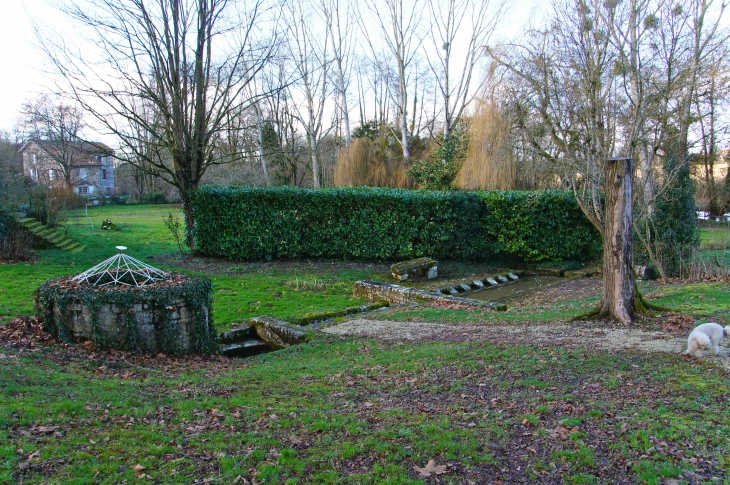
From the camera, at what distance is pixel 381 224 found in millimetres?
16891

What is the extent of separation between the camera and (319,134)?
33.8 meters

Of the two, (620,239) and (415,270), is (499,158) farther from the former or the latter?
(620,239)

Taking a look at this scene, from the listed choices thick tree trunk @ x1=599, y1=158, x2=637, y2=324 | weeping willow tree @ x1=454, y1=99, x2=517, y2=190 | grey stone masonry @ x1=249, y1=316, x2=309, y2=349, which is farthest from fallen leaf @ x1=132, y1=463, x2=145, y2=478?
weeping willow tree @ x1=454, y1=99, x2=517, y2=190

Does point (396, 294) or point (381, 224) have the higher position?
point (381, 224)

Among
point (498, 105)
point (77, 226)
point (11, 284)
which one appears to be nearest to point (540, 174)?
point (498, 105)

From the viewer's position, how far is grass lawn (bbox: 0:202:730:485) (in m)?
3.54

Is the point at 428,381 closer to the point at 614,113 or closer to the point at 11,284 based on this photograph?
the point at 614,113

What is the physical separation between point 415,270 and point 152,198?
34618 mm

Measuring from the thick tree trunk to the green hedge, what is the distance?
9.33m

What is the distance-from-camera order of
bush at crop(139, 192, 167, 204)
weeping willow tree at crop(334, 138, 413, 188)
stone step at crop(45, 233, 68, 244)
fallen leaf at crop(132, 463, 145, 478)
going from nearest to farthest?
fallen leaf at crop(132, 463, 145, 478)
stone step at crop(45, 233, 68, 244)
weeping willow tree at crop(334, 138, 413, 188)
bush at crop(139, 192, 167, 204)

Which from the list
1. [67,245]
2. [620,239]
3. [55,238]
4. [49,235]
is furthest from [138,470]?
[49,235]

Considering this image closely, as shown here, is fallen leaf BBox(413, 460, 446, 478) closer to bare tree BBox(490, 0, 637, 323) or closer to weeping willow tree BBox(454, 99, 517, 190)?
bare tree BBox(490, 0, 637, 323)

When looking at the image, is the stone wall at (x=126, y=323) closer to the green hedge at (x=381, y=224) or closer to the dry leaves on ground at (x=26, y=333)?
the dry leaves on ground at (x=26, y=333)

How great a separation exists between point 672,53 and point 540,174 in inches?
307
